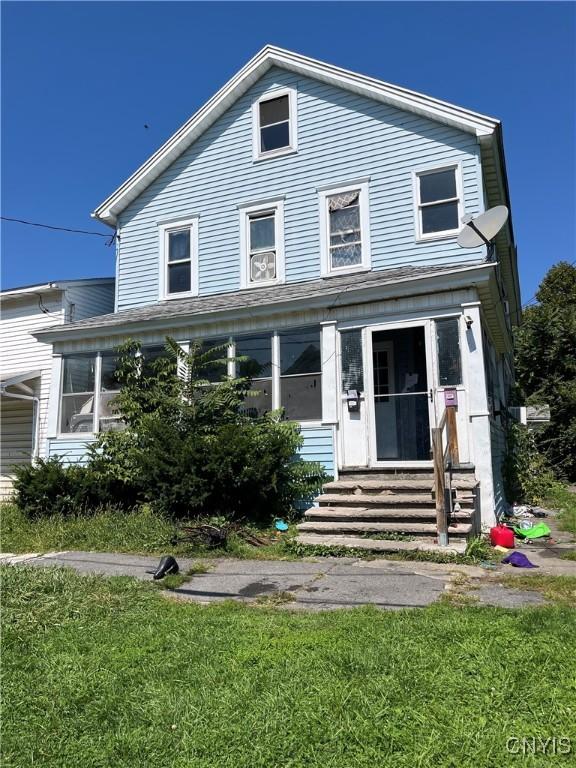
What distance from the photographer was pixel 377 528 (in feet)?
23.7

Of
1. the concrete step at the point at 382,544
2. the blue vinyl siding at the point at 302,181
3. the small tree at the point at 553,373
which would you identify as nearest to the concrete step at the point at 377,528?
the concrete step at the point at 382,544

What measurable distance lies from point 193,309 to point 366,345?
12.3 ft

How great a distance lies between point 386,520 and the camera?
7430 mm

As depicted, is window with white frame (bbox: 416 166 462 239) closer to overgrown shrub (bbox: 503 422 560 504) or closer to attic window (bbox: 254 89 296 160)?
attic window (bbox: 254 89 296 160)

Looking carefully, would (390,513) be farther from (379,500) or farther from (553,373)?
(553,373)

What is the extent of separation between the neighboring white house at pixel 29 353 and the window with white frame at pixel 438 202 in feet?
31.8

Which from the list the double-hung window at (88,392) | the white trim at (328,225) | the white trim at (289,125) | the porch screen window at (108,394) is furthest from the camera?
the white trim at (289,125)

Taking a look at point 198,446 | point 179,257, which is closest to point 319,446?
point 198,446

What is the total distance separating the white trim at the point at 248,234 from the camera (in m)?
12.0

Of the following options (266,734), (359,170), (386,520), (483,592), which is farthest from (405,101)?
(266,734)

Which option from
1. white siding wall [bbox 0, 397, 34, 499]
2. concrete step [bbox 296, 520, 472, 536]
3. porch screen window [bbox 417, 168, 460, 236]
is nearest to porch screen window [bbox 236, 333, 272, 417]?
concrete step [bbox 296, 520, 472, 536]

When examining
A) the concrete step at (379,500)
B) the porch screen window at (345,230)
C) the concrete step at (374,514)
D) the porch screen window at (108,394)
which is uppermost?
the porch screen window at (345,230)

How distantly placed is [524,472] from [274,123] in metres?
9.96

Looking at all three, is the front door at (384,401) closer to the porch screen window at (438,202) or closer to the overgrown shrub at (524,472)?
the porch screen window at (438,202)
